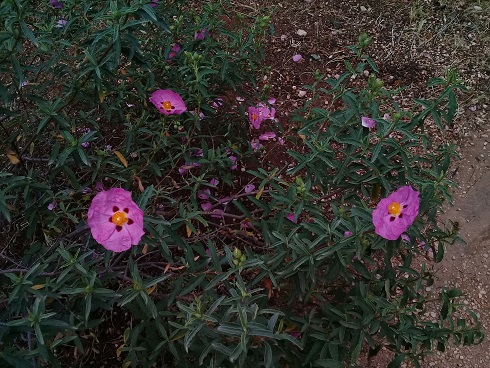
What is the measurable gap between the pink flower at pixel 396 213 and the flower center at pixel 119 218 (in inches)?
27.4

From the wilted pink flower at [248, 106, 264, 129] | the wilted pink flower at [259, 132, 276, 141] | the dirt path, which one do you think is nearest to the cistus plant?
the wilted pink flower at [248, 106, 264, 129]

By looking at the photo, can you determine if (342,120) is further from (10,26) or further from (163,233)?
(10,26)

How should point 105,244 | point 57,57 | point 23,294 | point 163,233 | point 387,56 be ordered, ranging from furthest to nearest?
point 387,56 → point 57,57 → point 163,233 → point 105,244 → point 23,294

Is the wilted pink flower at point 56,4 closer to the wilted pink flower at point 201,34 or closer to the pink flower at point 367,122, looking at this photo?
the wilted pink flower at point 201,34

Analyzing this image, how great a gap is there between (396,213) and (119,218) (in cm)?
78

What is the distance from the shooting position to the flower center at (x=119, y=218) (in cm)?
161

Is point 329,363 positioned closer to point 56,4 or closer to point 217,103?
point 217,103

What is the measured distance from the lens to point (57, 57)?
6.32 feet

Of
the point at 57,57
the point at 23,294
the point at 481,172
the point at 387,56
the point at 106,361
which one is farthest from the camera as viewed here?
the point at 387,56

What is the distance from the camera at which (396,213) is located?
1572 millimetres

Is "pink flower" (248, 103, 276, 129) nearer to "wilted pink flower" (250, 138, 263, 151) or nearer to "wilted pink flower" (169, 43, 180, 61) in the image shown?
"wilted pink flower" (250, 138, 263, 151)

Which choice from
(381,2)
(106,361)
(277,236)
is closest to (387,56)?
(381,2)

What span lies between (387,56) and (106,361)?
2.43 meters

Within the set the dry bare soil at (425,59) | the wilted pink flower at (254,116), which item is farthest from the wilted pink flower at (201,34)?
the dry bare soil at (425,59)
